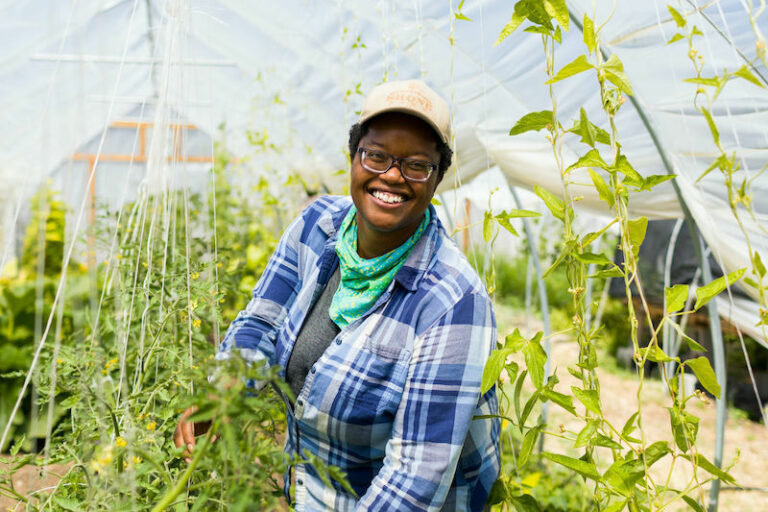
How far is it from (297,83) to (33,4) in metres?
1.51

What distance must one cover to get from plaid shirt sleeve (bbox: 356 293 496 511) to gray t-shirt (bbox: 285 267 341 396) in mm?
212

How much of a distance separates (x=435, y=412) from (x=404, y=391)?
0.24ft

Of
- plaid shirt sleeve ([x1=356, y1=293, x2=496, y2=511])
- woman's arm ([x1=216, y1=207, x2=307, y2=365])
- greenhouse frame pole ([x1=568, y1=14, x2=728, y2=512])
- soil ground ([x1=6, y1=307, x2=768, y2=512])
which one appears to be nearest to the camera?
plaid shirt sleeve ([x1=356, y1=293, x2=496, y2=511])

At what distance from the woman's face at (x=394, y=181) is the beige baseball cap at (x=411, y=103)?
0.09 feet

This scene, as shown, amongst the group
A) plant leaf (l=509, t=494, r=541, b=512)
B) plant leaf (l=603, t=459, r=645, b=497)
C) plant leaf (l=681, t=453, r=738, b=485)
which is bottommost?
plant leaf (l=509, t=494, r=541, b=512)

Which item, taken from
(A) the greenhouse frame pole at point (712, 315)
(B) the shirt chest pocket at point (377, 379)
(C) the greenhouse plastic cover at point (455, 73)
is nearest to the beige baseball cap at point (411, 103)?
(C) the greenhouse plastic cover at point (455, 73)

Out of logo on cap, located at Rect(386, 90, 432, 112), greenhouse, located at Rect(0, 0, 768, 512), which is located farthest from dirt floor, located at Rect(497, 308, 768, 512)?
logo on cap, located at Rect(386, 90, 432, 112)

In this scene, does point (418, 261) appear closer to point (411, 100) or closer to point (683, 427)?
point (411, 100)

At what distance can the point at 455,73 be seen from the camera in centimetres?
263

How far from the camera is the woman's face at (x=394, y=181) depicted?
42.0 inches

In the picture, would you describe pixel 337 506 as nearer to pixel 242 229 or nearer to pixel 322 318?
pixel 322 318

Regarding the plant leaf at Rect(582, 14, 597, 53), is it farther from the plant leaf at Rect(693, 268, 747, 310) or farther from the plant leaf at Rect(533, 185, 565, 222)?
the plant leaf at Rect(693, 268, 747, 310)

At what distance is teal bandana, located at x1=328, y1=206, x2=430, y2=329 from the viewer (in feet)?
3.68

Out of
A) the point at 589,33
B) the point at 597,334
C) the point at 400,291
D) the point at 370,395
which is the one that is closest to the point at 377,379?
the point at 370,395
